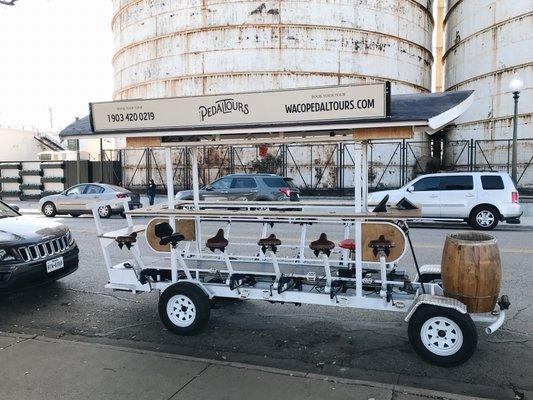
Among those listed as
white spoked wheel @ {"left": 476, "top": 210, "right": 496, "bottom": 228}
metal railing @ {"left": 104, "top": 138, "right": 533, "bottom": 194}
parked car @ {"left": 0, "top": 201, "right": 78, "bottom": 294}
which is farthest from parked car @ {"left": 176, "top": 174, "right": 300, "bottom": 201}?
parked car @ {"left": 0, "top": 201, "right": 78, "bottom": 294}

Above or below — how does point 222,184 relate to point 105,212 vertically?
above

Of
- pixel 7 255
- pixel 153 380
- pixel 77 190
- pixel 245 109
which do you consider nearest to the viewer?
pixel 153 380

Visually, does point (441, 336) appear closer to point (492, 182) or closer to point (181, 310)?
point (181, 310)

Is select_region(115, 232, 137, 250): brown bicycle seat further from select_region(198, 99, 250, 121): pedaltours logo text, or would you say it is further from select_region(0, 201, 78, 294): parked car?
select_region(198, 99, 250, 121): pedaltours logo text

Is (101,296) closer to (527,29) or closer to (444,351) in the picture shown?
(444,351)

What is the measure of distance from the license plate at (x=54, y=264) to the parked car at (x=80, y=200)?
12173 mm

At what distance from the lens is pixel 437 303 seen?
4652 mm

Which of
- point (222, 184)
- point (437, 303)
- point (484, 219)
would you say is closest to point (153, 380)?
point (437, 303)

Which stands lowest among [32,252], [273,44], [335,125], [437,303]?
[437,303]

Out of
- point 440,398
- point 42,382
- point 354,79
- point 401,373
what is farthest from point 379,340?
point 354,79

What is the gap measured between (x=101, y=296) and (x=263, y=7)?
2311cm

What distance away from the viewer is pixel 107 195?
62.2ft

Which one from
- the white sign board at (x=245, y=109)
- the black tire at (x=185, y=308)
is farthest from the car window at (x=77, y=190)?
the black tire at (x=185, y=308)

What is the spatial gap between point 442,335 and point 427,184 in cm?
1183
